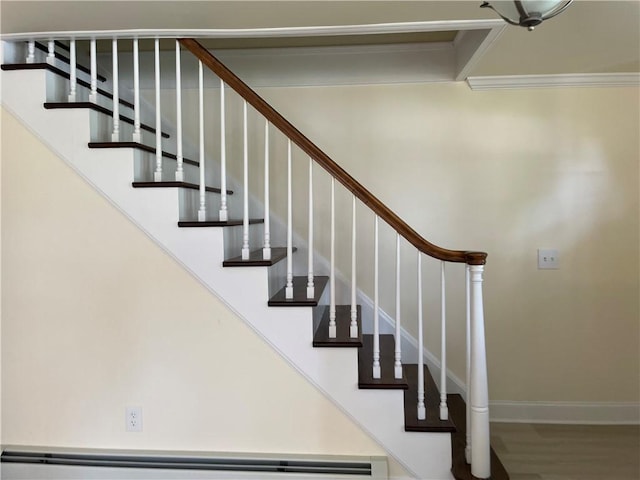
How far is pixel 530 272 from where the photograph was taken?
2482mm

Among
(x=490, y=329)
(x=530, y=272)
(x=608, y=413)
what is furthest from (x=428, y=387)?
(x=608, y=413)

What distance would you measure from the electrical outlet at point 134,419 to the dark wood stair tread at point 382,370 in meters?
1.11

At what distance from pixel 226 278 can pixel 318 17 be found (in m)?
1.29

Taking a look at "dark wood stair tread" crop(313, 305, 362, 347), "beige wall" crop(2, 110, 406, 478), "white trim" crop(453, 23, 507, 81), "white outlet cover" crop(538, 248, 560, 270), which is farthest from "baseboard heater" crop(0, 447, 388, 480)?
"white trim" crop(453, 23, 507, 81)

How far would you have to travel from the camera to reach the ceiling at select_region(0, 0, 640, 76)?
1.65 metres

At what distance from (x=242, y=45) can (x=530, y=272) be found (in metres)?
2.42

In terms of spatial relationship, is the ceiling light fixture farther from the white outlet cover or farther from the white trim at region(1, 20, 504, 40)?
the white outlet cover

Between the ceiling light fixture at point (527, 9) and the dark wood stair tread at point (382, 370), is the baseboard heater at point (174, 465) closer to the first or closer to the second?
the dark wood stair tread at point (382, 370)

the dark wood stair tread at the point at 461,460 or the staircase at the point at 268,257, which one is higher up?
the staircase at the point at 268,257

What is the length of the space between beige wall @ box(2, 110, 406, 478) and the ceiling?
1.95 ft

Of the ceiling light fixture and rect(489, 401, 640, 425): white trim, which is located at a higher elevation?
the ceiling light fixture

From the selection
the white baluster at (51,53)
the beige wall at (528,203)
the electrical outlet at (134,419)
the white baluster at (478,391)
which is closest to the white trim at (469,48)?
the beige wall at (528,203)

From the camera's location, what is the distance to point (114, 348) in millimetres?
1902

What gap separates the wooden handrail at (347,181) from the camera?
5.53ft
